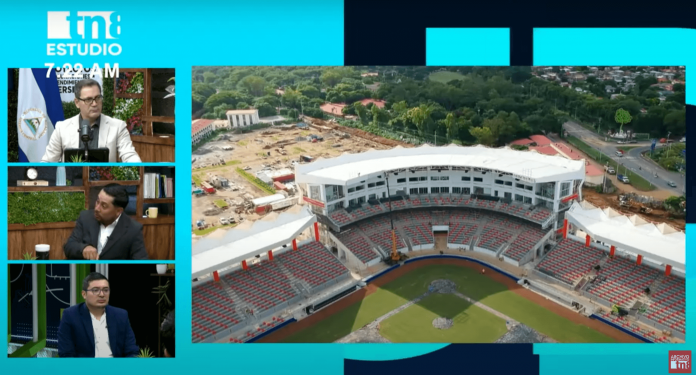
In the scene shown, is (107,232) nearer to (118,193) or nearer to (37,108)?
(118,193)

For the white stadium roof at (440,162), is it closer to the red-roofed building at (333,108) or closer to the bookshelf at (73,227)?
the red-roofed building at (333,108)

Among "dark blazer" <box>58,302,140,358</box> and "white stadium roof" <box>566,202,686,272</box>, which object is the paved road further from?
"dark blazer" <box>58,302,140,358</box>

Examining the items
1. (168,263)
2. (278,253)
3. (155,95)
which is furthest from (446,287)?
(155,95)

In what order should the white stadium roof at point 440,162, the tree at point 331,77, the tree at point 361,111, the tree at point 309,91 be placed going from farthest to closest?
the white stadium roof at point 440,162 < the tree at point 361,111 < the tree at point 309,91 < the tree at point 331,77

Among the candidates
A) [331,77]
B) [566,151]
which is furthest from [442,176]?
[331,77]

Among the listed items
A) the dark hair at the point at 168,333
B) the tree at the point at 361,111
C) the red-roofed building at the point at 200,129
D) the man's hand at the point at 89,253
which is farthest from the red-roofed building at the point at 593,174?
the man's hand at the point at 89,253

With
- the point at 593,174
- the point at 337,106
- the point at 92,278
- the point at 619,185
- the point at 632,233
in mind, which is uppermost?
the point at 337,106
